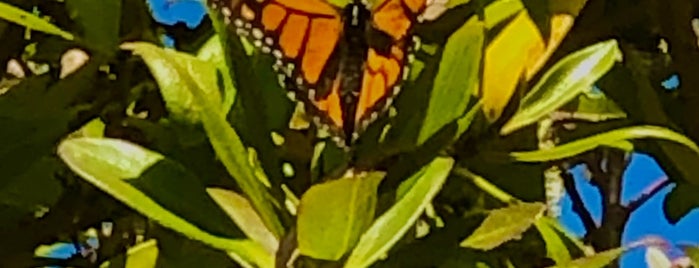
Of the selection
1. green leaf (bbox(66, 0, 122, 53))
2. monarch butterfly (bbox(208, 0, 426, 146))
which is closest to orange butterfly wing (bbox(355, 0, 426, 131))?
monarch butterfly (bbox(208, 0, 426, 146))

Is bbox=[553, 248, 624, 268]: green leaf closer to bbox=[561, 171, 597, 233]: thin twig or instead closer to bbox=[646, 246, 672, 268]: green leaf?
bbox=[646, 246, 672, 268]: green leaf

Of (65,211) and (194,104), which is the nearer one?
(194,104)

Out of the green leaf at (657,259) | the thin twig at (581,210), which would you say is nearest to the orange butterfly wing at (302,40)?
the green leaf at (657,259)

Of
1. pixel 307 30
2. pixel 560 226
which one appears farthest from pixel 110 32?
pixel 560 226

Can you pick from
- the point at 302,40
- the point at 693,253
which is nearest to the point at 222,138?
the point at 302,40

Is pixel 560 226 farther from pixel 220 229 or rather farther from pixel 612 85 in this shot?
pixel 220 229

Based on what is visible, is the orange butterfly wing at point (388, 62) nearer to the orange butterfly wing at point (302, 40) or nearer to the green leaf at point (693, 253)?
the orange butterfly wing at point (302, 40)
